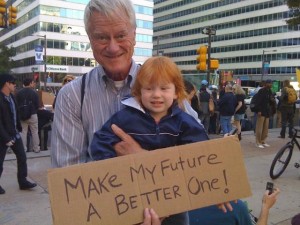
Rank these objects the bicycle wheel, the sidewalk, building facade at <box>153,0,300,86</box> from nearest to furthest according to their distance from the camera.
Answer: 1. the sidewalk
2. the bicycle wheel
3. building facade at <box>153,0,300,86</box>

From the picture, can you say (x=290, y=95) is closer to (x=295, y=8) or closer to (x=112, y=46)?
(x=295, y=8)

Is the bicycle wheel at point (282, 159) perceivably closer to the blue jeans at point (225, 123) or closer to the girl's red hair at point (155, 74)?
the blue jeans at point (225, 123)

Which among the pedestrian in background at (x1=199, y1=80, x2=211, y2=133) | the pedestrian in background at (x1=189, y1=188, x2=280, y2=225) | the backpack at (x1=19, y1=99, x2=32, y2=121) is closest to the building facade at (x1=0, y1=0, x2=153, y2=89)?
the pedestrian in background at (x1=199, y1=80, x2=211, y2=133)

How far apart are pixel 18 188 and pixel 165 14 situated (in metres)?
106

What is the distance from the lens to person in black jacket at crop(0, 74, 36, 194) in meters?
5.94

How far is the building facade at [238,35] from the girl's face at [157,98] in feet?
191

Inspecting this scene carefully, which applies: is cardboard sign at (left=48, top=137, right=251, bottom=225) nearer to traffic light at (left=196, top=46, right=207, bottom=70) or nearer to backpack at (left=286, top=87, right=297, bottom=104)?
backpack at (left=286, top=87, right=297, bottom=104)

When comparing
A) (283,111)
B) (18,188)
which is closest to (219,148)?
(18,188)

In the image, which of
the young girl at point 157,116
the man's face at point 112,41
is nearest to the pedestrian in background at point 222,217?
the young girl at point 157,116

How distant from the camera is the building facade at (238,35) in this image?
71000 millimetres

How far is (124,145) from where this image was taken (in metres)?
1.90

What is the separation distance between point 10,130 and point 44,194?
44.9 inches

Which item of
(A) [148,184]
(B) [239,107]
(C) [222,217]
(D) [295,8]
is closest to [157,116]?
(A) [148,184]

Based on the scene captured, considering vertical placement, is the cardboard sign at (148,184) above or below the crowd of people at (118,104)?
below
